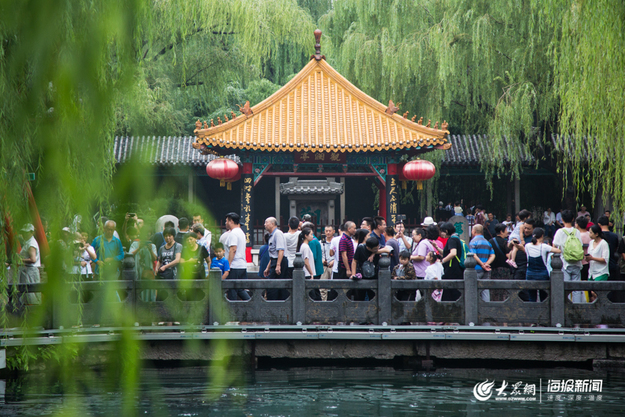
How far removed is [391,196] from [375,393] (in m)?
6.05

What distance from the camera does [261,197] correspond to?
1565 cm

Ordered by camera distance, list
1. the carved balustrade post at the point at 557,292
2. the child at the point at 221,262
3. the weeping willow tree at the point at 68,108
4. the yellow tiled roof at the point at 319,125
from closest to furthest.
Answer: the weeping willow tree at the point at 68,108 < the carved balustrade post at the point at 557,292 < the child at the point at 221,262 < the yellow tiled roof at the point at 319,125

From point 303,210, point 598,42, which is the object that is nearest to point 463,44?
point 303,210

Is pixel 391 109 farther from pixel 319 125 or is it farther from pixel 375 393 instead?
pixel 375 393

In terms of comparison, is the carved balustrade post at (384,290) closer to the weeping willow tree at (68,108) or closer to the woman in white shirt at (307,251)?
the woman in white shirt at (307,251)

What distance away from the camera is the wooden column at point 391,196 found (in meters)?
11.3

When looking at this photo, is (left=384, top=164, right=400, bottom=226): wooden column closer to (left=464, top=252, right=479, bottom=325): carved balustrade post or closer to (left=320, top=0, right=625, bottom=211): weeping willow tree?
(left=320, top=0, right=625, bottom=211): weeping willow tree

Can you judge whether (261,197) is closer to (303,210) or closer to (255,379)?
(303,210)

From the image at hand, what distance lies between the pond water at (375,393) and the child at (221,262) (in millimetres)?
1078

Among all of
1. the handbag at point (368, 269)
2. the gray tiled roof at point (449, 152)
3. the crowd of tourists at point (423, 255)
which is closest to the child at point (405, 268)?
the crowd of tourists at point (423, 255)

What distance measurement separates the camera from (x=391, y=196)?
11.5 m

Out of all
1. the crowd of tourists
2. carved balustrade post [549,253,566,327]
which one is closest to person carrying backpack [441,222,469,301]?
the crowd of tourists

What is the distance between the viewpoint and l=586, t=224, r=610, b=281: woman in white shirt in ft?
21.1

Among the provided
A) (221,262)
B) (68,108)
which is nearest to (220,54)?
(221,262)
